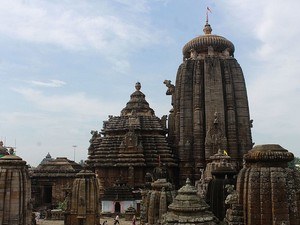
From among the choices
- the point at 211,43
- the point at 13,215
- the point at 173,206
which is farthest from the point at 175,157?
the point at 173,206

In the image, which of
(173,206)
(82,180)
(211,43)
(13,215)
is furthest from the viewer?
(211,43)

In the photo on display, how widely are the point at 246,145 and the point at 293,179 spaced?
124 ft

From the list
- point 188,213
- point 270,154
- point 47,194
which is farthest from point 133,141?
point 270,154

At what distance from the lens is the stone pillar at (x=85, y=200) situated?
31.5 m

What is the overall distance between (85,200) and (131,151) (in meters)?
15.3

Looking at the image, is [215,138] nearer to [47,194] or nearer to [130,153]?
[130,153]

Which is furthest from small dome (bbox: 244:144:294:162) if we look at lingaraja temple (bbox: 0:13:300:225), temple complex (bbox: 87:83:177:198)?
temple complex (bbox: 87:83:177:198)

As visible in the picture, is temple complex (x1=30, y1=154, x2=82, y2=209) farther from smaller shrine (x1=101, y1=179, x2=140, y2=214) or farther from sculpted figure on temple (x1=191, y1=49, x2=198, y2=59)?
sculpted figure on temple (x1=191, y1=49, x2=198, y2=59)

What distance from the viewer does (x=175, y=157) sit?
4797 cm

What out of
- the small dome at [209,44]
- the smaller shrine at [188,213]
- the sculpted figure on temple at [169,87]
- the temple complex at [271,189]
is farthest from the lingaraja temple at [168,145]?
the temple complex at [271,189]

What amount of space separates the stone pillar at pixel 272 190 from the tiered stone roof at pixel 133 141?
116 ft

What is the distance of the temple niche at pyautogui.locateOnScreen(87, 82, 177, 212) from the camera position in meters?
45.2

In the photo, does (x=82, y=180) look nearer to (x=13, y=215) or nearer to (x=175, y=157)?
(x=13, y=215)

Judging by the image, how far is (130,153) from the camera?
151 ft
